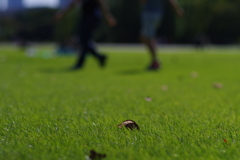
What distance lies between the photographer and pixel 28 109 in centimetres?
324

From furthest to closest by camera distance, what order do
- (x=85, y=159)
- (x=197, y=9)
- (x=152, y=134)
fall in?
(x=197, y=9) < (x=152, y=134) < (x=85, y=159)

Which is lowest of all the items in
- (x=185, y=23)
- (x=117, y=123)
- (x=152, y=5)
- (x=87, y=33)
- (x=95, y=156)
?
(x=185, y=23)

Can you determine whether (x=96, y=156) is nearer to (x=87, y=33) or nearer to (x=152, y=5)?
(x=152, y=5)

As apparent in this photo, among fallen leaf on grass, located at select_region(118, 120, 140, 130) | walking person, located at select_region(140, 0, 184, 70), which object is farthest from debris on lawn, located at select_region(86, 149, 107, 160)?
walking person, located at select_region(140, 0, 184, 70)

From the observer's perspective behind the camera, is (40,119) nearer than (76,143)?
No

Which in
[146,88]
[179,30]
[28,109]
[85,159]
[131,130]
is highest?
[85,159]

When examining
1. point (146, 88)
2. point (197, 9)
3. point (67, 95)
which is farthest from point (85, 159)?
point (197, 9)

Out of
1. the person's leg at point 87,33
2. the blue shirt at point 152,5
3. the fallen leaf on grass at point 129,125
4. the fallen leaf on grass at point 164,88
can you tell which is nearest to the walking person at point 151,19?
the blue shirt at point 152,5

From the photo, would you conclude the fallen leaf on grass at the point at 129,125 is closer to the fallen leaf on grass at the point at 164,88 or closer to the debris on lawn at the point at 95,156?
the debris on lawn at the point at 95,156

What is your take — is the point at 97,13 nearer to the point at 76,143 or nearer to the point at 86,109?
the point at 86,109

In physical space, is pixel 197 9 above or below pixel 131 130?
below

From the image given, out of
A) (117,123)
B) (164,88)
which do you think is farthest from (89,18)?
(117,123)

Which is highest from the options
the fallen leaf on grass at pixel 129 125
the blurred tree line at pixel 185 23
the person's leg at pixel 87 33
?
the fallen leaf on grass at pixel 129 125

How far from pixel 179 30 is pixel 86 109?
4260cm
